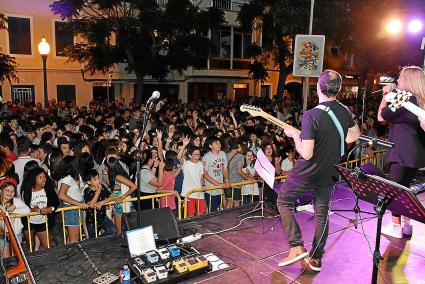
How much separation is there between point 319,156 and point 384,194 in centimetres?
87

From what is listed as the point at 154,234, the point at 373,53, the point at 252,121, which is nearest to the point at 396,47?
the point at 373,53

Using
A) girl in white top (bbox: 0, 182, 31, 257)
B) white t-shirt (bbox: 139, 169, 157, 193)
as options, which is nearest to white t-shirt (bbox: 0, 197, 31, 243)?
girl in white top (bbox: 0, 182, 31, 257)

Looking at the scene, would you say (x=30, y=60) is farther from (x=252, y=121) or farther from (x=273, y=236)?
(x=273, y=236)

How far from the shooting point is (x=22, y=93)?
70.5 feet

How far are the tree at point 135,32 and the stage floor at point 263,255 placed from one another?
13801mm

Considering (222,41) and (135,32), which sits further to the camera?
(222,41)

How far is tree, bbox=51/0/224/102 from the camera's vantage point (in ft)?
57.3

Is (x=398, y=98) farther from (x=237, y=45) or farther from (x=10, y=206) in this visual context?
(x=237, y=45)

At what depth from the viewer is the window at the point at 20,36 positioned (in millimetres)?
20781

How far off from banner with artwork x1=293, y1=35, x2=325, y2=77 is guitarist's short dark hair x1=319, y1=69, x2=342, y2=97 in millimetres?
4639

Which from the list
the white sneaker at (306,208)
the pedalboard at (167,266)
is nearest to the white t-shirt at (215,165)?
the white sneaker at (306,208)

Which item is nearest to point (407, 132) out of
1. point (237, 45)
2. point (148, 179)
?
point (148, 179)

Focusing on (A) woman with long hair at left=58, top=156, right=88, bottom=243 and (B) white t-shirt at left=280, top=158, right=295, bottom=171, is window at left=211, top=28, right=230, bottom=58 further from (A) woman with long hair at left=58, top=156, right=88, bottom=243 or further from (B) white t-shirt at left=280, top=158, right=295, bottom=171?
(A) woman with long hair at left=58, top=156, right=88, bottom=243

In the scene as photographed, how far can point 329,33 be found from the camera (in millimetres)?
19406
